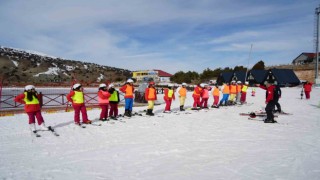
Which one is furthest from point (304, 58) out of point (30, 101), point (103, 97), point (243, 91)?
point (30, 101)

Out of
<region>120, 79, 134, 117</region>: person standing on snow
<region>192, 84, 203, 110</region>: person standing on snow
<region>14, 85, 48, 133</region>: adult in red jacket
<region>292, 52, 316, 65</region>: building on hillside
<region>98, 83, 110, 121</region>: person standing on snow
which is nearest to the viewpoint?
<region>14, 85, 48, 133</region>: adult in red jacket

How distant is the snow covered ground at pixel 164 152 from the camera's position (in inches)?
177

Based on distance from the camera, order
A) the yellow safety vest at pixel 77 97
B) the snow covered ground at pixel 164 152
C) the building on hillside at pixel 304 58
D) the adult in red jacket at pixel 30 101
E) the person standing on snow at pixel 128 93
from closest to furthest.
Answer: the snow covered ground at pixel 164 152 → the adult in red jacket at pixel 30 101 → the yellow safety vest at pixel 77 97 → the person standing on snow at pixel 128 93 → the building on hillside at pixel 304 58

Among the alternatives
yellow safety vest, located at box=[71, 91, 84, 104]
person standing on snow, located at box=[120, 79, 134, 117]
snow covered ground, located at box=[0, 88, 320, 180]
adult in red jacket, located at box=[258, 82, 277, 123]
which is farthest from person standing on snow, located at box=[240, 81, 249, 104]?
yellow safety vest, located at box=[71, 91, 84, 104]

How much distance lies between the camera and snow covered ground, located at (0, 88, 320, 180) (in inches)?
177

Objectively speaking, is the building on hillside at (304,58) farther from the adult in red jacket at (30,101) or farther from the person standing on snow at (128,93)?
the adult in red jacket at (30,101)

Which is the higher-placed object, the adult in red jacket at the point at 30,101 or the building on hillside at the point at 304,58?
the building on hillside at the point at 304,58

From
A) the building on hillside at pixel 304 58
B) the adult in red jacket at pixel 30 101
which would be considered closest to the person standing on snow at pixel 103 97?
the adult in red jacket at pixel 30 101

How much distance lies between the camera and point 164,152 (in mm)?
5758

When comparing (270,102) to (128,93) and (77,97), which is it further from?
(77,97)

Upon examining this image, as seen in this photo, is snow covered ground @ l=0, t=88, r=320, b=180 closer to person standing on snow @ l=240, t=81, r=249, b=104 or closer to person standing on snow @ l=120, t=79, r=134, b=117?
person standing on snow @ l=120, t=79, r=134, b=117

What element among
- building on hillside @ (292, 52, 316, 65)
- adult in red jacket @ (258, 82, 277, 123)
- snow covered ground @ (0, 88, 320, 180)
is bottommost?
snow covered ground @ (0, 88, 320, 180)

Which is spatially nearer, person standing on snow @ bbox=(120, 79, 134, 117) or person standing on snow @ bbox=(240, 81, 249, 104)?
person standing on snow @ bbox=(120, 79, 134, 117)

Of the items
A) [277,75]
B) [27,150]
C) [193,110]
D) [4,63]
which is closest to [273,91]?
[193,110]
